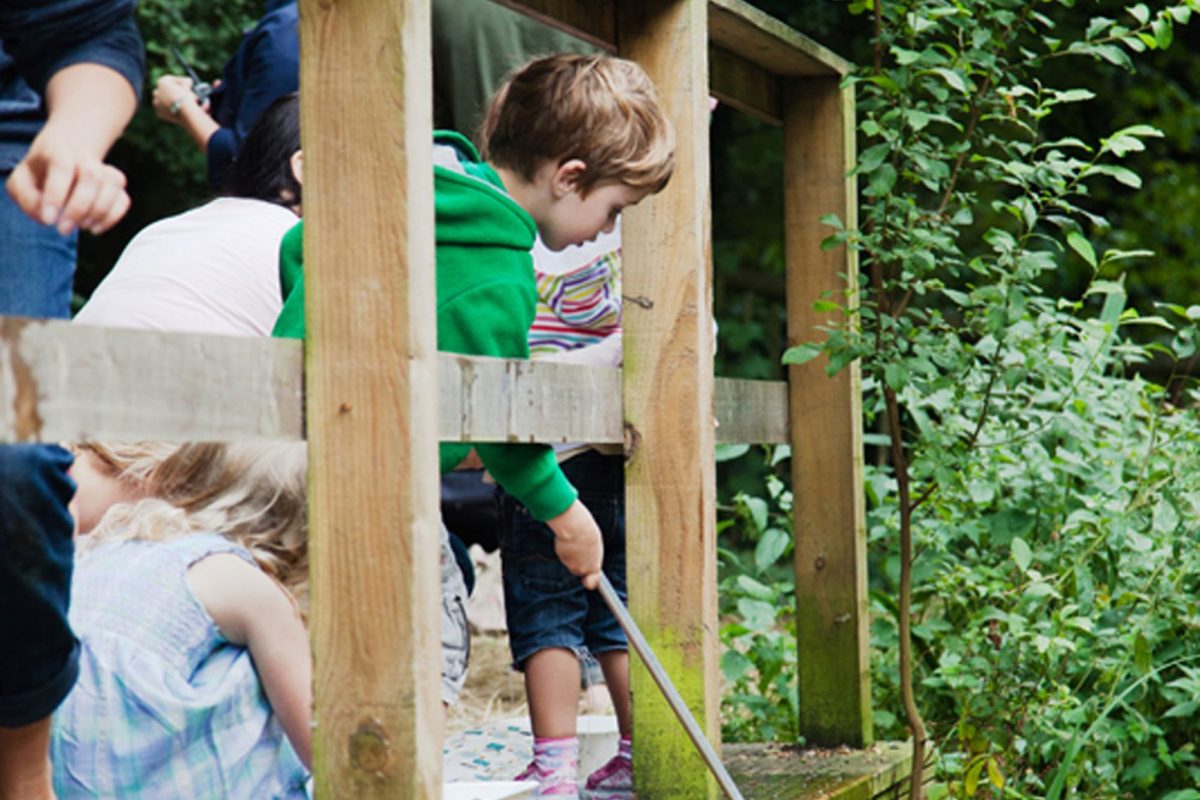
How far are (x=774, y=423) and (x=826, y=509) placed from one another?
19cm

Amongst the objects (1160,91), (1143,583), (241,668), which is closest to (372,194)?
(241,668)

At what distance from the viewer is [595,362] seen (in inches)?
102

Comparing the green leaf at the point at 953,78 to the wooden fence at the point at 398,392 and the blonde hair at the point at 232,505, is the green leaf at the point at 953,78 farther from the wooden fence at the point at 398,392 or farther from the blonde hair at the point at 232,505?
the blonde hair at the point at 232,505

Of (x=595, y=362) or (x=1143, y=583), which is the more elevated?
(x=595, y=362)

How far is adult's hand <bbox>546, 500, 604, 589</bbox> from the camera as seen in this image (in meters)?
1.99

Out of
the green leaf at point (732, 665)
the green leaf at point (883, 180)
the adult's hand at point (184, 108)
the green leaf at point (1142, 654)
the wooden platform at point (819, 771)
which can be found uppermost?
the adult's hand at point (184, 108)

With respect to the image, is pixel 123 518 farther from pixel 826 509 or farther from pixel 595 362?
pixel 826 509

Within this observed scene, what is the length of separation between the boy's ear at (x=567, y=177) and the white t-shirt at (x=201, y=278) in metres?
0.43

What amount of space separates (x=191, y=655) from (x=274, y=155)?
3.61 ft

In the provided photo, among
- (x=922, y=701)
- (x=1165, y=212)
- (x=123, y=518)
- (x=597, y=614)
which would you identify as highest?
(x=1165, y=212)

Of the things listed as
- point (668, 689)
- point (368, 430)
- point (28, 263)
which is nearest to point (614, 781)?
point (668, 689)

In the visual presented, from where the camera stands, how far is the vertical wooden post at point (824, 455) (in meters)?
2.89

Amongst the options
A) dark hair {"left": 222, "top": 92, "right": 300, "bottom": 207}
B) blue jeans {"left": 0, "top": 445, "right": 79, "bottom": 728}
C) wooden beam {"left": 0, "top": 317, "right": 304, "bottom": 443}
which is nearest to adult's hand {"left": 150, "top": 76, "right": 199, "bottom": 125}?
dark hair {"left": 222, "top": 92, "right": 300, "bottom": 207}

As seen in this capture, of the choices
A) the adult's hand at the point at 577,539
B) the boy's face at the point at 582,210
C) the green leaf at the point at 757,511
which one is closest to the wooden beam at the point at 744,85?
the boy's face at the point at 582,210
